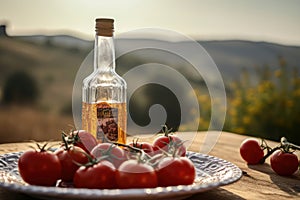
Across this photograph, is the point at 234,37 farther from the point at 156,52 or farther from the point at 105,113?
the point at 105,113

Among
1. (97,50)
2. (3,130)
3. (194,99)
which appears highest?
(97,50)

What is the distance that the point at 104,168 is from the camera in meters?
0.90

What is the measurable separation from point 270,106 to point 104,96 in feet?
6.54

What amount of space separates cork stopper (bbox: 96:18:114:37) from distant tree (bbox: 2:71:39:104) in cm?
213

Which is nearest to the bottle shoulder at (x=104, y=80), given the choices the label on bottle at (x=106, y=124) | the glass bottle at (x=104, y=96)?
the glass bottle at (x=104, y=96)

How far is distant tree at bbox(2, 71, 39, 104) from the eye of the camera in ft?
10.8

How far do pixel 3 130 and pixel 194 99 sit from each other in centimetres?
132

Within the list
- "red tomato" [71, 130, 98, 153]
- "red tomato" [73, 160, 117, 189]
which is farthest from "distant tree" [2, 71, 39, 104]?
"red tomato" [73, 160, 117, 189]

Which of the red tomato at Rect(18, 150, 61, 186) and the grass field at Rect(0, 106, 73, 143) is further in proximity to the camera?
the grass field at Rect(0, 106, 73, 143)

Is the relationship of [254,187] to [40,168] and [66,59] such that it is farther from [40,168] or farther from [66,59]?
[66,59]

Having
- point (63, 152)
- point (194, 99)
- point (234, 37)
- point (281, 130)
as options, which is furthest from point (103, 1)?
point (63, 152)

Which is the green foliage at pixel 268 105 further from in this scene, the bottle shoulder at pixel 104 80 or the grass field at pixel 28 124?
the bottle shoulder at pixel 104 80

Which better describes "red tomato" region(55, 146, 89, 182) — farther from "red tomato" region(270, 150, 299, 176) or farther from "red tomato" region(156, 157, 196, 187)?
"red tomato" region(270, 150, 299, 176)

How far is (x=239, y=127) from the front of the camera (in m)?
3.23
